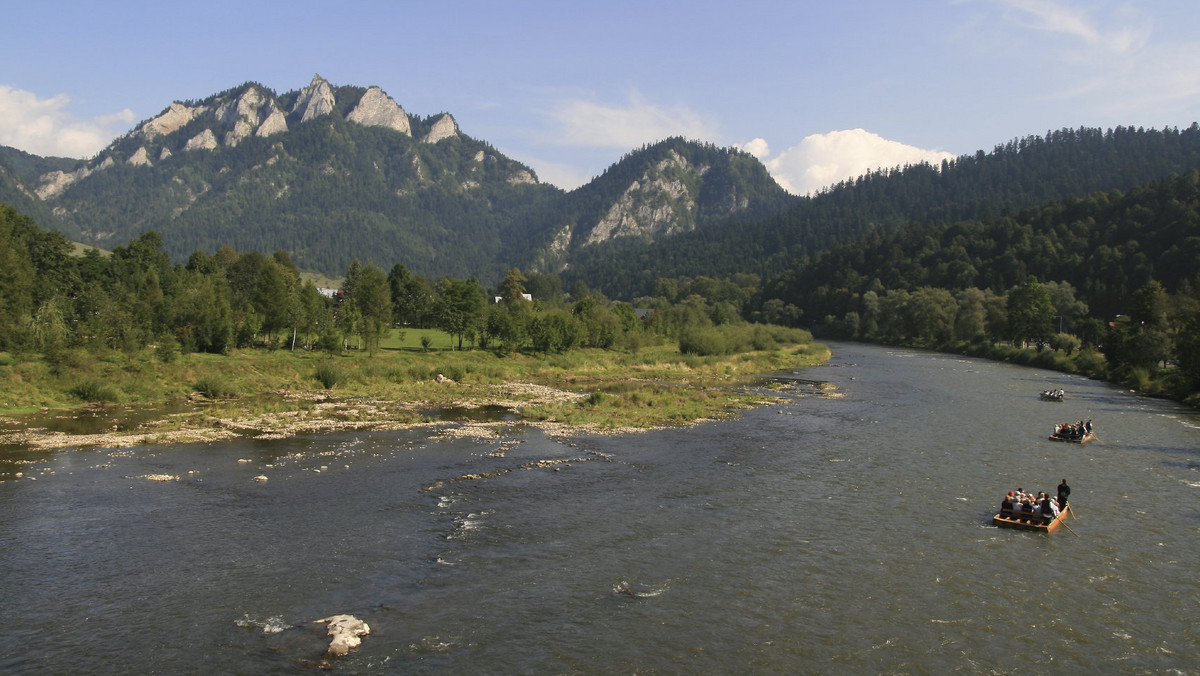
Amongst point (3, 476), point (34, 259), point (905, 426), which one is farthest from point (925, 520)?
point (34, 259)

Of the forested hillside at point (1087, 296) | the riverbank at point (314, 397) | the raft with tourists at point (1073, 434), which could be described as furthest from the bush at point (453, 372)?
the forested hillside at point (1087, 296)

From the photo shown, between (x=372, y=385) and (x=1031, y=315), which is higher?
(x=1031, y=315)

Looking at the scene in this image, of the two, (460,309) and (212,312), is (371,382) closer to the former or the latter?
(212,312)

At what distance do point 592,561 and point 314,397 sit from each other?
1807 inches

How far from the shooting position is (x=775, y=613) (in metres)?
20.8

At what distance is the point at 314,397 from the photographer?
62.7m

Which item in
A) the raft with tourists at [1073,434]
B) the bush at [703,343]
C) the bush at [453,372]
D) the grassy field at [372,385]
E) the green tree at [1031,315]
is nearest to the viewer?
the raft with tourists at [1073,434]

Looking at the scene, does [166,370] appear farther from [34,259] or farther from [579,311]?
[579,311]

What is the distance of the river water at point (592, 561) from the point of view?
1828 cm

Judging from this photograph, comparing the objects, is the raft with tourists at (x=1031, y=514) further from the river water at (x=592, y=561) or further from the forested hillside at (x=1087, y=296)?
the forested hillside at (x=1087, y=296)

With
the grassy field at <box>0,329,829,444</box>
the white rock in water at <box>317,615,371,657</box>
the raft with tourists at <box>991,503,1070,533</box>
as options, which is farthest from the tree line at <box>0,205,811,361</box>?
the raft with tourists at <box>991,503,1070,533</box>

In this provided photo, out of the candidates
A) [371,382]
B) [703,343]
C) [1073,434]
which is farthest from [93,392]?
[703,343]

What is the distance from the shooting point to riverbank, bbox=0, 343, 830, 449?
152 ft

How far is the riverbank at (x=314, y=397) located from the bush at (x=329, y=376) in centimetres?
17
